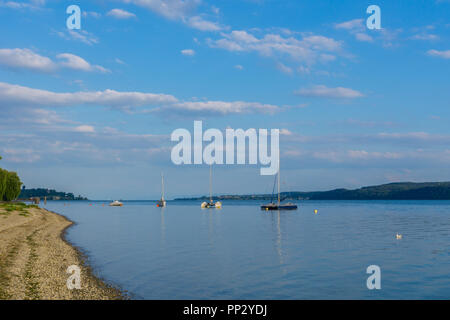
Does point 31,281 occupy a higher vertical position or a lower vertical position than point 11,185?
lower

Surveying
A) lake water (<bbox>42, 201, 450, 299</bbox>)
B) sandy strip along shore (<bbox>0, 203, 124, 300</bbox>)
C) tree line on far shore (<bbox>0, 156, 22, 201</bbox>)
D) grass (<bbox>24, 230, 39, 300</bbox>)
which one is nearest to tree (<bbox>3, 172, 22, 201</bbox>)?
tree line on far shore (<bbox>0, 156, 22, 201</bbox>)

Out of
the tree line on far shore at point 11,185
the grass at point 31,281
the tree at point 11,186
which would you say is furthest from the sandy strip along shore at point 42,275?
the tree at point 11,186

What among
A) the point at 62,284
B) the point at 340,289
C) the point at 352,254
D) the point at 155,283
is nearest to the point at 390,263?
the point at 352,254

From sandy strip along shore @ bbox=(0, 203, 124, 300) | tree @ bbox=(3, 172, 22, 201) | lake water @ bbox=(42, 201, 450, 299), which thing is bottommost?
lake water @ bbox=(42, 201, 450, 299)

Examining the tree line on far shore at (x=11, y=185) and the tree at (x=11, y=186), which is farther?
the tree at (x=11, y=186)

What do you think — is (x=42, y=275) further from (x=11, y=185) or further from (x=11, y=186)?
(x=11, y=185)

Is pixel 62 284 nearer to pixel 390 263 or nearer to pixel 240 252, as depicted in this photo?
pixel 240 252

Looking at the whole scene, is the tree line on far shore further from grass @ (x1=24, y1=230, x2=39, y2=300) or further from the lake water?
grass @ (x1=24, y1=230, x2=39, y2=300)

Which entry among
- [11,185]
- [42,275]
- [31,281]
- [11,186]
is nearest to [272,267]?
[42,275]

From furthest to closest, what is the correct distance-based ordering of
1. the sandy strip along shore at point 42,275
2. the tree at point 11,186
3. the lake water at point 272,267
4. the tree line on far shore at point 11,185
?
the tree at point 11,186 → the tree line on far shore at point 11,185 → the lake water at point 272,267 → the sandy strip along shore at point 42,275

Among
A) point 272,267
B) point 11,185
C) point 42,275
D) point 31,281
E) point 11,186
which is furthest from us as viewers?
point 11,185

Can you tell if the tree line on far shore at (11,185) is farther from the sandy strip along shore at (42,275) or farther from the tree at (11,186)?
the sandy strip along shore at (42,275)
